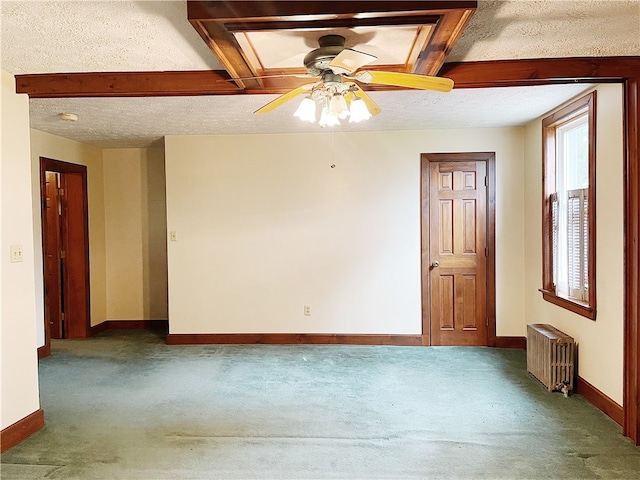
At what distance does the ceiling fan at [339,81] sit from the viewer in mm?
1897

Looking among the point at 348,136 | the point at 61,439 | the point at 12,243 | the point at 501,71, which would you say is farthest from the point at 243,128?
the point at 61,439

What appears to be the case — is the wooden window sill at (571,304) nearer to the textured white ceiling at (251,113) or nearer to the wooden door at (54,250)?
the textured white ceiling at (251,113)

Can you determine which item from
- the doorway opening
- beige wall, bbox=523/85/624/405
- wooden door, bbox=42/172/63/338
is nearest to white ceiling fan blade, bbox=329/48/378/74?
beige wall, bbox=523/85/624/405

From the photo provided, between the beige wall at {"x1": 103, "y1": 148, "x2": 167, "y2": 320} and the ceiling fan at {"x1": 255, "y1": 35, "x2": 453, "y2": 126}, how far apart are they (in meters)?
3.71

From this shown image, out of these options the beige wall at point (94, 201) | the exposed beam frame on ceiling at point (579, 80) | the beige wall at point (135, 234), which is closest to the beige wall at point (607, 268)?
the exposed beam frame on ceiling at point (579, 80)

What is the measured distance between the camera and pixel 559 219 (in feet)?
12.4

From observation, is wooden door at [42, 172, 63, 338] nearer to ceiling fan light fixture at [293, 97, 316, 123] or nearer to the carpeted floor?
the carpeted floor

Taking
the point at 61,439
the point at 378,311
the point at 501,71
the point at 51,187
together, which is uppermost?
the point at 501,71

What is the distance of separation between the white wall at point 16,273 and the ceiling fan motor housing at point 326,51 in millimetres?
2004

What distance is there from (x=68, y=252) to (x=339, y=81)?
4.52 m

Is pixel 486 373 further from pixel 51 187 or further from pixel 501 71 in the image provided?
pixel 51 187

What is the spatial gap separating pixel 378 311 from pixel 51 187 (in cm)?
422

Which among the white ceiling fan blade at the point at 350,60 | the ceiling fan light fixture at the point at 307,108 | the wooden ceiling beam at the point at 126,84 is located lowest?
the ceiling fan light fixture at the point at 307,108

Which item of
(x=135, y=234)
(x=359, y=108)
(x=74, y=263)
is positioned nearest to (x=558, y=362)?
(x=359, y=108)
